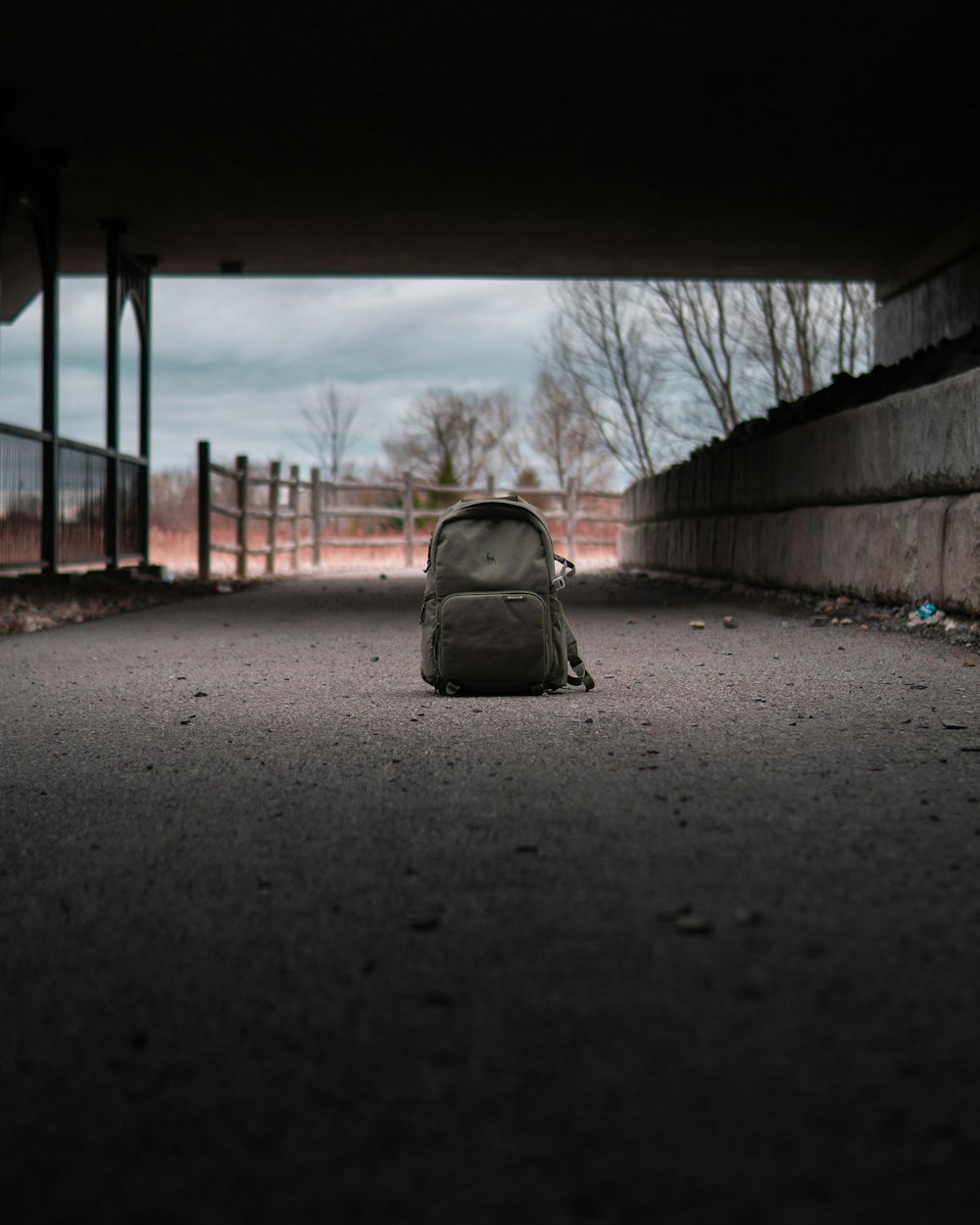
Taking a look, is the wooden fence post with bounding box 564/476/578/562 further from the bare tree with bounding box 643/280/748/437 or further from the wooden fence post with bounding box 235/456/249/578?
the wooden fence post with bounding box 235/456/249/578

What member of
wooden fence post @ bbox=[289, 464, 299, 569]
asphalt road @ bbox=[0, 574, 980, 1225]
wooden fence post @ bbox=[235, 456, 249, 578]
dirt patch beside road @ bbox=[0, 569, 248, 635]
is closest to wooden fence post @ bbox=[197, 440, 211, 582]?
wooden fence post @ bbox=[235, 456, 249, 578]

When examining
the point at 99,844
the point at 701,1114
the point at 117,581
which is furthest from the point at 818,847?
the point at 117,581

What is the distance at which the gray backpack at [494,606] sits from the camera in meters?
4.02

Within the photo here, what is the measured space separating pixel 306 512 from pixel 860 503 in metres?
14.3

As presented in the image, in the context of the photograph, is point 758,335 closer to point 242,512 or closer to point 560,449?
point 242,512

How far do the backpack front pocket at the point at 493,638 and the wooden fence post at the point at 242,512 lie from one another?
11.5 metres

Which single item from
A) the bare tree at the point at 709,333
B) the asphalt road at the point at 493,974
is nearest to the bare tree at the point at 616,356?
the bare tree at the point at 709,333

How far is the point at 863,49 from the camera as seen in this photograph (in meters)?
7.47

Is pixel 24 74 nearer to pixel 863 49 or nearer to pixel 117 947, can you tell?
pixel 863 49

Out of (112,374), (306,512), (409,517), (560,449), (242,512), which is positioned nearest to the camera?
(112,374)

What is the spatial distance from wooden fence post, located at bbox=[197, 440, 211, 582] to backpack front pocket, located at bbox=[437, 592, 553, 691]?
10196mm

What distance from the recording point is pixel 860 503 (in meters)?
7.31

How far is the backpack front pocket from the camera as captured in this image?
13.1 feet

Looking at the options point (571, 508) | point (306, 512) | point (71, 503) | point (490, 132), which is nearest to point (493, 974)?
point (490, 132)
